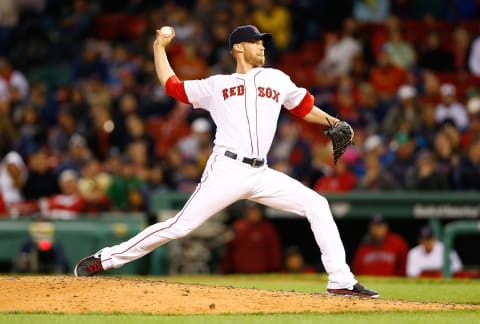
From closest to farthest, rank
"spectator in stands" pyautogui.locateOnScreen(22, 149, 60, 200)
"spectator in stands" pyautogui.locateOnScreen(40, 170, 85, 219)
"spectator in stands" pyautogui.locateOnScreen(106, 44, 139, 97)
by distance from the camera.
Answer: "spectator in stands" pyautogui.locateOnScreen(40, 170, 85, 219)
"spectator in stands" pyautogui.locateOnScreen(22, 149, 60, 200)
"spectator in stands" pyautogui.locateOnScreen(106, 44, 139, 97)

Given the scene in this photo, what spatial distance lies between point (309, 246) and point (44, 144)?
186 inches

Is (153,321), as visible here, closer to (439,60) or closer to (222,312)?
(222,312)

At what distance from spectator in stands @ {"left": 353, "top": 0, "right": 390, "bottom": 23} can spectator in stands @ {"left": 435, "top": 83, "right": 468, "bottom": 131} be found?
266 centimetres

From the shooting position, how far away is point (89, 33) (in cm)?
1909

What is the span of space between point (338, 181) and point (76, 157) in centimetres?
398

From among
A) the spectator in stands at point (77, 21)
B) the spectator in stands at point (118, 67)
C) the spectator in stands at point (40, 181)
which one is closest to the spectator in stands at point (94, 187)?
the spectator in stands at point (40, 181)

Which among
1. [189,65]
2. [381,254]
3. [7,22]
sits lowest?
[381,254]

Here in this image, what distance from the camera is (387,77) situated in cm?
1565

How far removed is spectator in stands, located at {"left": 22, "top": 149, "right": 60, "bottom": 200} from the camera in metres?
14.6

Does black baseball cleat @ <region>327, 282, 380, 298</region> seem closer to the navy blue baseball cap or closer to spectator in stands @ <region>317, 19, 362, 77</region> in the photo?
the navy blue baseball cap

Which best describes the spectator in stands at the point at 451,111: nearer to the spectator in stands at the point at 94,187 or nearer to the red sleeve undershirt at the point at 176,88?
the spectator in stands at the point at 94,187

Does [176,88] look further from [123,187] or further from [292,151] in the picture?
[292,151]

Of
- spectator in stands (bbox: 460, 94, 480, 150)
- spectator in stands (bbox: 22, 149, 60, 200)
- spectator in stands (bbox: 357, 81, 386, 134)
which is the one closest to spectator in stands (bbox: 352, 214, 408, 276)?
spectator in stands (bbox: 460, 94, 480, 150)

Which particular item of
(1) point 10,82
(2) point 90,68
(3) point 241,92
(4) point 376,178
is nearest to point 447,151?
(4) point 376,178
